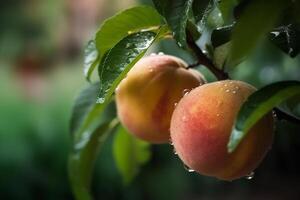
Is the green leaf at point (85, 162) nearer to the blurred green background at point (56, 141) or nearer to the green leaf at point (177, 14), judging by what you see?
the green leaf at point (177, 14)

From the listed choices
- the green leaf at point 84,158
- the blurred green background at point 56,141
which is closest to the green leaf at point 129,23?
the green leaf at point 84,158

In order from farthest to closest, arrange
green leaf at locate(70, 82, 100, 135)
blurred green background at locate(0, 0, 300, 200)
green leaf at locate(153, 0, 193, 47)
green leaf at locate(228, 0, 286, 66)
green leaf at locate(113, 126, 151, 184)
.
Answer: blurred green background at locate(0, 0, 300, 200) → green leaf at locate(113, 126, 151, 184) → green leaf at locate(70, 82, 100, 135) → green leaf at locate(153, 0, 193, 47) → green leaf at locate(228, 0, 286, 66)

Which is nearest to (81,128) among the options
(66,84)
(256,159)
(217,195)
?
(256,159)

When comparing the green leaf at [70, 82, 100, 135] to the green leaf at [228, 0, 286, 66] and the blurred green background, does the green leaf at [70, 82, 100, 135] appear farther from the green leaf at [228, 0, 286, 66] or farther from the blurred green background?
the blurred green background

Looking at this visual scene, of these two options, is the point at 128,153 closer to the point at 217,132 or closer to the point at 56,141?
the point at 217,132

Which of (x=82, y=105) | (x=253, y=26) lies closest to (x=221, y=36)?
(x=253, y=26)

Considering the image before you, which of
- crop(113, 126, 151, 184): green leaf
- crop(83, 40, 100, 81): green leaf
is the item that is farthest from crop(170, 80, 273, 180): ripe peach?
crop(113, 126, 151, 184): green leaf
